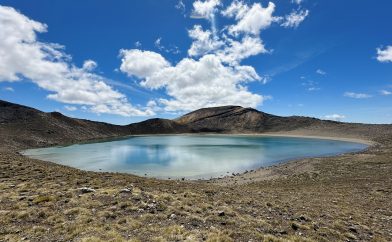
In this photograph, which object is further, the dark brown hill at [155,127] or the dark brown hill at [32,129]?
the dark brown hill at [155,127]

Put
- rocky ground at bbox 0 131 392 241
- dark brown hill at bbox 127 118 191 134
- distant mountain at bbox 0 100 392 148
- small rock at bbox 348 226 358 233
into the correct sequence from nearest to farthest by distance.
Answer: rocky ground at bbox 0 131 392 241, small rock at bbox 348 226 358 233, distant mountain at bbox 0 100 392 148, dark brown hill at bbox 127 118 191 134

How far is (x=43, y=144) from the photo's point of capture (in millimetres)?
78625

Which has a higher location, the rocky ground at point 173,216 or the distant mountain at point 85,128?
the distant mountain at point 85,128

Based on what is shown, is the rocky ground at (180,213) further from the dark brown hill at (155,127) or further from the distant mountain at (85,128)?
the dark brown hill at (155,127)

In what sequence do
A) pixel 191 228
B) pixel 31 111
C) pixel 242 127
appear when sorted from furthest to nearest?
pixel 242 127 < pixel 31 111 < pixel 191 228

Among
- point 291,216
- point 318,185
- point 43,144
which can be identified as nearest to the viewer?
point 291,216

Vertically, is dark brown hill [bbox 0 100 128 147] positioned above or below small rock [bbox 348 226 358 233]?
above

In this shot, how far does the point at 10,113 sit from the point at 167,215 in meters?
116

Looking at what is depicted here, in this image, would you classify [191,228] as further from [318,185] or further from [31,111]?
[31,111]

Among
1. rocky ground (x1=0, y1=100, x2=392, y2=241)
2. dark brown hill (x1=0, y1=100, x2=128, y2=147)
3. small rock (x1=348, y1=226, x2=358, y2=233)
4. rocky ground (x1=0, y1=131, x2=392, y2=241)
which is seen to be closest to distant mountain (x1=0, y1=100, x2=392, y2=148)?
dark brown hill (x1=0, y1=100, x2=128, y2=147)

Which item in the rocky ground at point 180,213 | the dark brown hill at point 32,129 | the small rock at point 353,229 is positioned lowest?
the small rock at point 353,229

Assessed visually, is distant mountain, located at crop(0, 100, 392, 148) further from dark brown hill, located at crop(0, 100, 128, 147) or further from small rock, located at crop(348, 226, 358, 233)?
small rock, located at crop(348, 226, 358, 233)

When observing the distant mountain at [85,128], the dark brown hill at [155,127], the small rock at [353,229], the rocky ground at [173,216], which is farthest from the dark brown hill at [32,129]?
the small rock at [353,229]

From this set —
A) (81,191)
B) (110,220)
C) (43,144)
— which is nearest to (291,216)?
(110,220)
